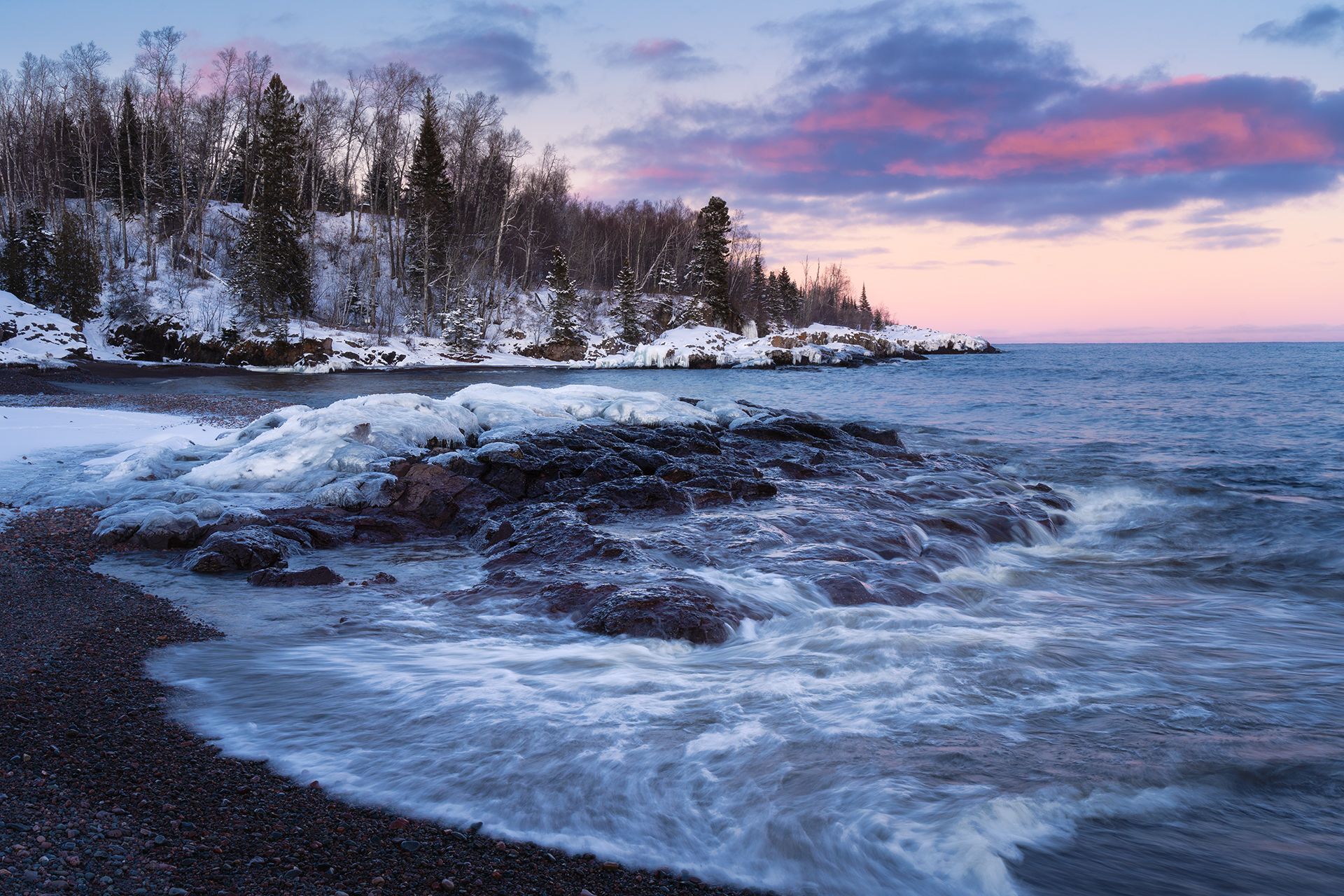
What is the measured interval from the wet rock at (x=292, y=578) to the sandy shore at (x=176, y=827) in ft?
7.80

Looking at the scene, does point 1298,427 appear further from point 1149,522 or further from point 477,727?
point 477,727

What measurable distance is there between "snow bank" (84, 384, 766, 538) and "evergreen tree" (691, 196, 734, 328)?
52.8 meters

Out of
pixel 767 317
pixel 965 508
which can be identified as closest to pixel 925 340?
pixel 767 317

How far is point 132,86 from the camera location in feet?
188

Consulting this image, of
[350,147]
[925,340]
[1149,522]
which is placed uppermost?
[350,147]

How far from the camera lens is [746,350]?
60.0 m

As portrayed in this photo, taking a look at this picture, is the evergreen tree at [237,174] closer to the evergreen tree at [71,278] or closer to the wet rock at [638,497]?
the evergreen tree at [71,278]

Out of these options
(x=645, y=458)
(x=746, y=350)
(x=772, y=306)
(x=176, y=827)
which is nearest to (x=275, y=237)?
(x=746, y=350)

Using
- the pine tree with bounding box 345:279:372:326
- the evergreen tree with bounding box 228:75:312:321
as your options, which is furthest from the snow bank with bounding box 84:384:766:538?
the pine tree with bounding box 345:279:372:326

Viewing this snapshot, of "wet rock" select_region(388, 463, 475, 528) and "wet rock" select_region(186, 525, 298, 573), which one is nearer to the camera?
"wet rock" select_region(186, 525, 298, 573)

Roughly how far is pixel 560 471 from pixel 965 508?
6219 millimetres

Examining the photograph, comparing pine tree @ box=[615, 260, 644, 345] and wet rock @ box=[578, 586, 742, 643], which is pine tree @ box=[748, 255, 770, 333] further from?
A: wet rock @ box=[578, 586, 742, 643]

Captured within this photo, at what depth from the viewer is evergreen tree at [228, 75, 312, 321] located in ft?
147

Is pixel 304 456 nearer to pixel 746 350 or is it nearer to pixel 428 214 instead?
pixel 428 214
